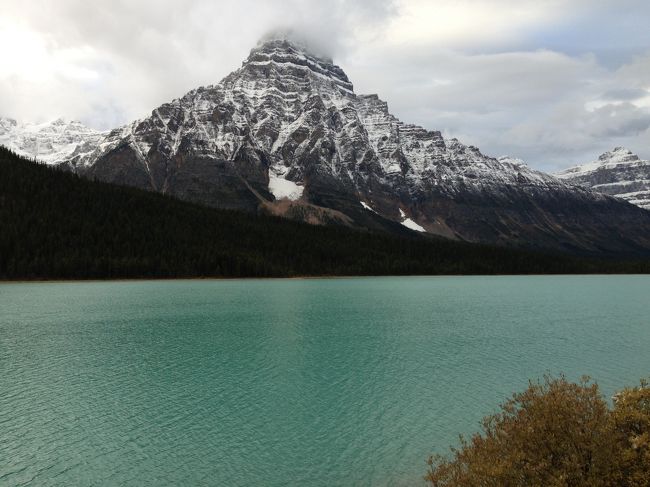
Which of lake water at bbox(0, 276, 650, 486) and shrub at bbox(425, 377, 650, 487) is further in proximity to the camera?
lake water at bbox(0, 276, 650, 486)

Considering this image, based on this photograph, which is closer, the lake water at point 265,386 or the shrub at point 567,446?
the shrub at point 567,446

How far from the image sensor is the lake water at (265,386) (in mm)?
28156

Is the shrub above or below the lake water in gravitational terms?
above

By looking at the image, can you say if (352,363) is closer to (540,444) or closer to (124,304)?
(540,444)

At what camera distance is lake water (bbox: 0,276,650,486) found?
92.4 ft

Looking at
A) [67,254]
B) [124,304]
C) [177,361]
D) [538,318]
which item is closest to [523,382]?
[177,361]

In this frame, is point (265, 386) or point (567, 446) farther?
point (265, 386)

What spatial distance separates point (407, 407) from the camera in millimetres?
38062

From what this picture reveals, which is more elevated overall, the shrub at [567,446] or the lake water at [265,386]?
the shrub at [567,446]

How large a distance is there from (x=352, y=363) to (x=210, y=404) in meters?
18.5

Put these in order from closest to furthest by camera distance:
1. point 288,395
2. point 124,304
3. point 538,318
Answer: point 288,395 < point 538,318 < point 124,304

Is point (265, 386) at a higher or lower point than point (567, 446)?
lower

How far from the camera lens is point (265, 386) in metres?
44.2

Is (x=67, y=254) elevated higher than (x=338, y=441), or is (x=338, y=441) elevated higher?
(x=67, y=254)
